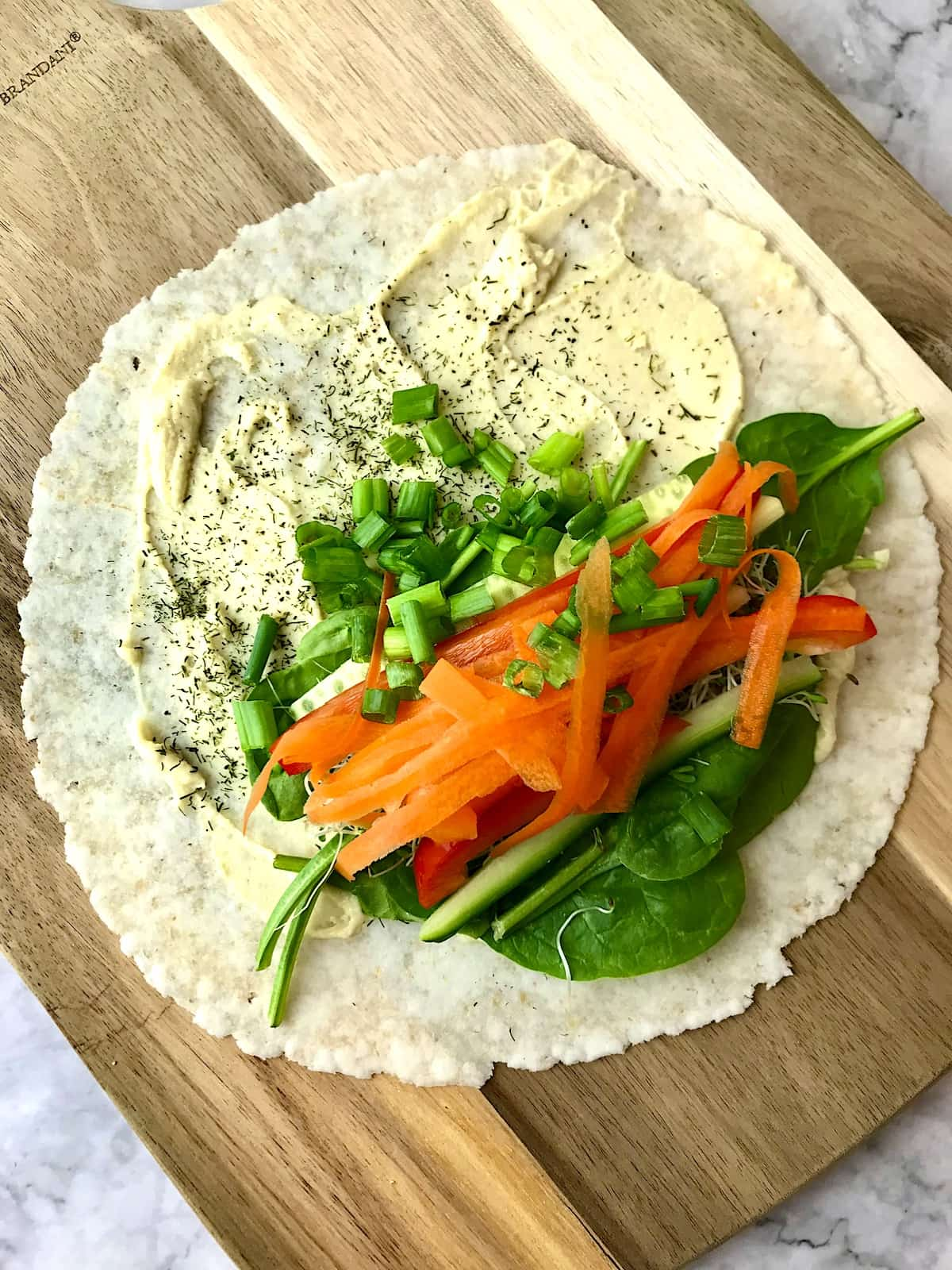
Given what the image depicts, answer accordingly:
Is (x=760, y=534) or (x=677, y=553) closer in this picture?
(x=677, y=553)

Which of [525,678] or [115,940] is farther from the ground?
[525,678]

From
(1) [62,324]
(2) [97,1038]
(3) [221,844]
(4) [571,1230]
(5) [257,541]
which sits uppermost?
(1) [62,324]

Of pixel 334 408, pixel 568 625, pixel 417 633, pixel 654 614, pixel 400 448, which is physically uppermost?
pixel 334 408

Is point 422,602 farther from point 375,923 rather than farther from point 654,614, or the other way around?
point 375,923

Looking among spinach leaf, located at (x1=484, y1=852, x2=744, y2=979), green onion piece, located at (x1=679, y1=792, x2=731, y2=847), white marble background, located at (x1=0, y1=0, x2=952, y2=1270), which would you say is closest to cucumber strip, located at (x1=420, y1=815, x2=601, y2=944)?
spinach leaf, located at (x1=484, y1=852, x2=744, y2=979)

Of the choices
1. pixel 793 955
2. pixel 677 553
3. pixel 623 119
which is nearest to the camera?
pixel 677 553

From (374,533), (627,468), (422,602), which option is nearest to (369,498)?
(374,533)

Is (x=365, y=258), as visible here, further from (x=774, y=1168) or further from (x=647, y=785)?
(x=774, y=1168)

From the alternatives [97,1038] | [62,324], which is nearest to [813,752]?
[97,1038]
